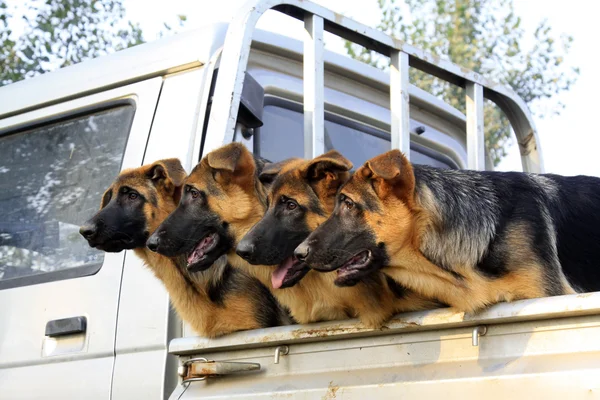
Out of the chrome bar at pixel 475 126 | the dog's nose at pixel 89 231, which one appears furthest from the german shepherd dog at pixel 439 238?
the chrome bar at pixel 475 126

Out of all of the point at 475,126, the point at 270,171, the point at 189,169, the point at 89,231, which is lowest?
the point at 89,231

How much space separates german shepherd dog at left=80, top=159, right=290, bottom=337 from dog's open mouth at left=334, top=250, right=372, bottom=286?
2.18 ft

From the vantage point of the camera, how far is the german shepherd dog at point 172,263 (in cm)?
386

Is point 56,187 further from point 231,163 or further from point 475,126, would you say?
point 475,126

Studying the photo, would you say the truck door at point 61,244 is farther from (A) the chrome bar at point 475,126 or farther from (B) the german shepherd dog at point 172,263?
Answer: (A) the chrome bar at point 475,126

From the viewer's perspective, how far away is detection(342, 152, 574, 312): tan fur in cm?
311

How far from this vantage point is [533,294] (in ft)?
9.98

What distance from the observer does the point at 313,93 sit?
13.0 ft

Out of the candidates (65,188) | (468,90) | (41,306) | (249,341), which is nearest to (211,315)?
(249,341)

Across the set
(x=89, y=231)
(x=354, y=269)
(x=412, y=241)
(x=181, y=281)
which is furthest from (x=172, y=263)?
(x=412, y=241)

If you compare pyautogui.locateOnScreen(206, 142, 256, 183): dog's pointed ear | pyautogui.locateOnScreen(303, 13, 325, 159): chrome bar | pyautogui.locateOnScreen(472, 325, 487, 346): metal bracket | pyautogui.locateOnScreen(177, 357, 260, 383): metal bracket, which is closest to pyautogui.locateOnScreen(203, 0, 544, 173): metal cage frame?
pyautogui.locateOnScreen(303, 13, 325, 159): chrome bar

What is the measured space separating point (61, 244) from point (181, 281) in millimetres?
852

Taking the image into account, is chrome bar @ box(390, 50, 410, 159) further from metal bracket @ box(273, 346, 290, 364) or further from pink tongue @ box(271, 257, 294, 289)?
metal bracket @ box(273, 346, 290, 364)

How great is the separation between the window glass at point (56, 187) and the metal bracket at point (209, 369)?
1.20 metres
